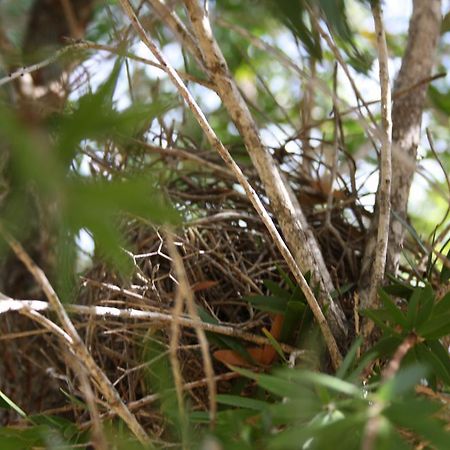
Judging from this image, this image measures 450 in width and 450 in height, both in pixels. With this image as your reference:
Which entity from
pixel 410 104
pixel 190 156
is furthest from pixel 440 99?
pixel 190 156

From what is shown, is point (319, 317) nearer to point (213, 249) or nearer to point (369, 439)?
point (213, 249)

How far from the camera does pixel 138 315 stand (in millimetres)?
843

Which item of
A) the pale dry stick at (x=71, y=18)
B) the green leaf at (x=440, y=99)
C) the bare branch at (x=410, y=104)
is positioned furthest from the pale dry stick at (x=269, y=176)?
the green leaf at (x=440, y=99)

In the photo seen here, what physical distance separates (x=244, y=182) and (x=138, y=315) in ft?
0.54

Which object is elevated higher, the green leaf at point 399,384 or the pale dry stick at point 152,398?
the green leaf at point 399,384

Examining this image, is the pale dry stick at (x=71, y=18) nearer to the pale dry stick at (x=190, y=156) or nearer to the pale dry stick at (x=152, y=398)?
the pale dry stick at (x=190, y=156)

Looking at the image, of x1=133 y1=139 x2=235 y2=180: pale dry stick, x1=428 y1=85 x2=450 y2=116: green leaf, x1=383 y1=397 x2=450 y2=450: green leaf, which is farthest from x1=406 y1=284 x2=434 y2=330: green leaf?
x1=428 y1=85 x2=450 y2=116: green leaf

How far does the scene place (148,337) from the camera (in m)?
0.98

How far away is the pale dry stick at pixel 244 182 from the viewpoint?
83 centimetres

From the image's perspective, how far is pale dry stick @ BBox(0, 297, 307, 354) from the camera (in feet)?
2.46

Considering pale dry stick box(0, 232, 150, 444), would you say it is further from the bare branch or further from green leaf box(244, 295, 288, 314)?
the bare branch

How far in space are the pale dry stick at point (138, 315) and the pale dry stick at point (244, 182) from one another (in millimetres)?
41

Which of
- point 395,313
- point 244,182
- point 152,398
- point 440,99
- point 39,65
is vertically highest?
point 440,99

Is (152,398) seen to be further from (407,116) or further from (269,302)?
(407,116)
